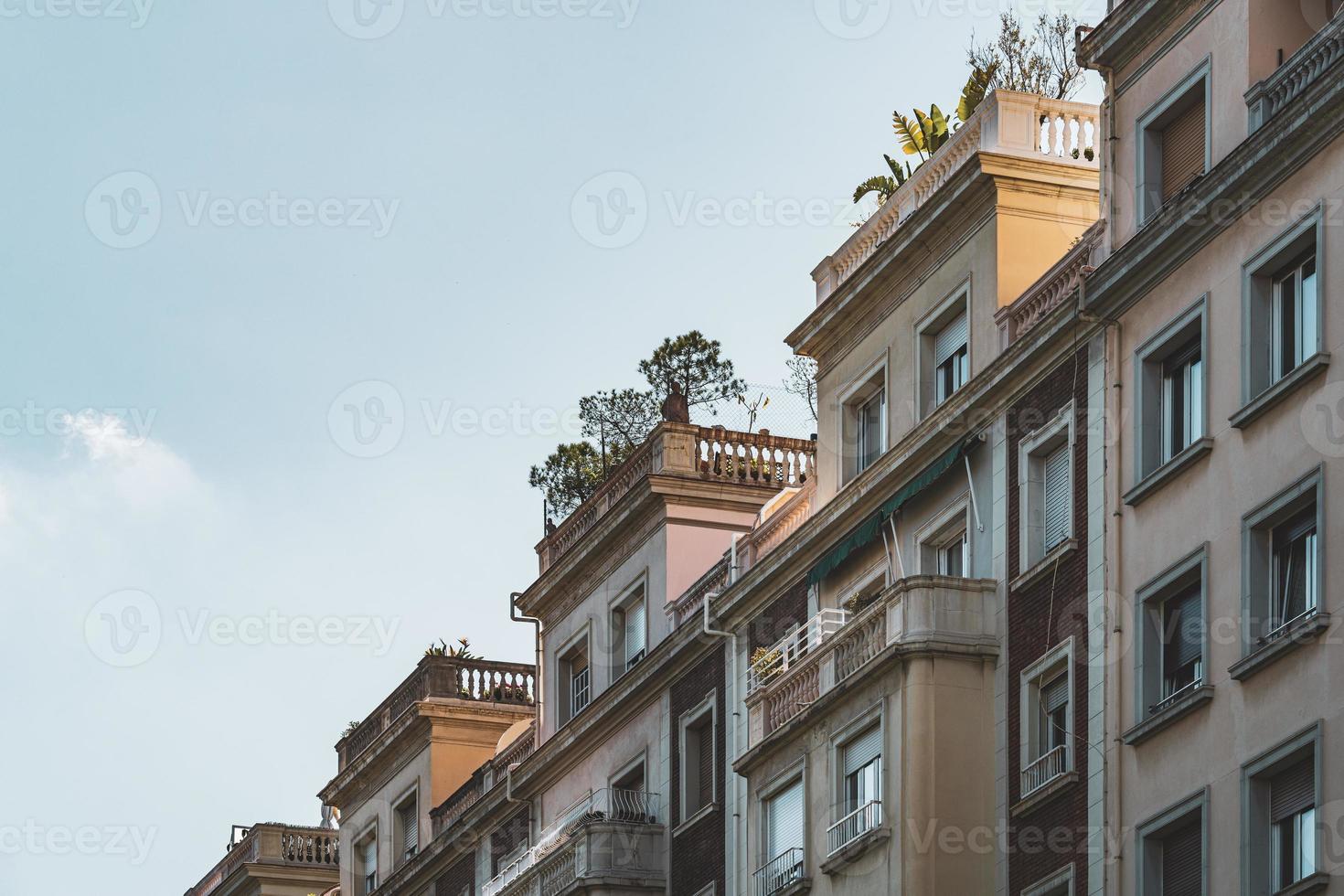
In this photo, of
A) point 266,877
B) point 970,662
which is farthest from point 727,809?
point 266,877

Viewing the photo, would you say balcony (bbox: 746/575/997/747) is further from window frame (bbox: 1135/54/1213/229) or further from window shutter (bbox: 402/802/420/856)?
window shutter (bbox: 402/802/420/856)

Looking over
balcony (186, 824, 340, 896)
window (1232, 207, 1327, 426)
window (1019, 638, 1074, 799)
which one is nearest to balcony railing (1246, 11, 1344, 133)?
window (1232, 207, 1327, 426)

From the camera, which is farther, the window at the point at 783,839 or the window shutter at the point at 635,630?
the window shutter at the point at 635,630

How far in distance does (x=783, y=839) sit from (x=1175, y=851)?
10352mm

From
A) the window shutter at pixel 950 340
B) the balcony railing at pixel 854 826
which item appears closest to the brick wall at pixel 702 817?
the balcony railing at pixel 854 826

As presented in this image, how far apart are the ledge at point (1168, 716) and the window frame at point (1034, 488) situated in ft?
12.4

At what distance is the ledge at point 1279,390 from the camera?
33.3 meters

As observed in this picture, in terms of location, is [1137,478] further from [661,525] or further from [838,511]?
[661,525]

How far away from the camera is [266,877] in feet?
252

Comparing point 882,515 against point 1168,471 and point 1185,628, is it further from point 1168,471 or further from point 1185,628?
point 1185,628

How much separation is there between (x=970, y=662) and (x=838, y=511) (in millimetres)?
5669

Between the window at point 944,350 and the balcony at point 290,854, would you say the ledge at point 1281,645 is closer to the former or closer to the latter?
the window at point 944,350

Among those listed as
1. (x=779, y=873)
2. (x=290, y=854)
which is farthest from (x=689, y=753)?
(x=290, y=854)

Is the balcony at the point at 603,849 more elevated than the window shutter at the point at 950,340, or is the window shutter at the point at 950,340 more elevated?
the window shutter at the point at 950,340
